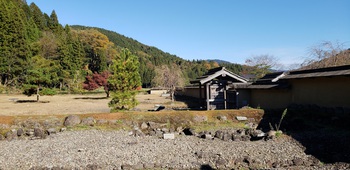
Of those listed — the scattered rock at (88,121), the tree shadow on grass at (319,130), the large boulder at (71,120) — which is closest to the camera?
the tree shadow on grass at (319,130)

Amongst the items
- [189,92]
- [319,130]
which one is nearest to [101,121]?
[319,130]

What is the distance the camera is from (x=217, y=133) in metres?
8.88

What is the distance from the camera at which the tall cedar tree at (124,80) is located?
13335mm

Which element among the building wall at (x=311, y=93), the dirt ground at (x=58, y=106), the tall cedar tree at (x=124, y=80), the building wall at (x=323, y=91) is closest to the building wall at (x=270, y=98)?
the building wall at (x=311, y=93)

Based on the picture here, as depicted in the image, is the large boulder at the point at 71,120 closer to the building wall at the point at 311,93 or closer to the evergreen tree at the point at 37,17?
the building wall at the point at 311,93

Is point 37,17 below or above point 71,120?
above

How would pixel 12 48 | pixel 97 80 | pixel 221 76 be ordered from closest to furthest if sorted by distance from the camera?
pixel 221 76 → pixel 12 48 → pixel 97 80

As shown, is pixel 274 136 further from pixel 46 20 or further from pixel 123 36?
pixel 123 36

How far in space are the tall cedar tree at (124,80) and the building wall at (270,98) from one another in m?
6.78

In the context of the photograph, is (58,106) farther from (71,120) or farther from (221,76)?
(221,76)

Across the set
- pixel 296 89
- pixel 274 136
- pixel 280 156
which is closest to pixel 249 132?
pixel 274 136

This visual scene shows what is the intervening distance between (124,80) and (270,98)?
304 inches

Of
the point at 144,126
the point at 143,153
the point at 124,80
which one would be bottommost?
the point at 143,153

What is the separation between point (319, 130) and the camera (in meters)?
8.71
